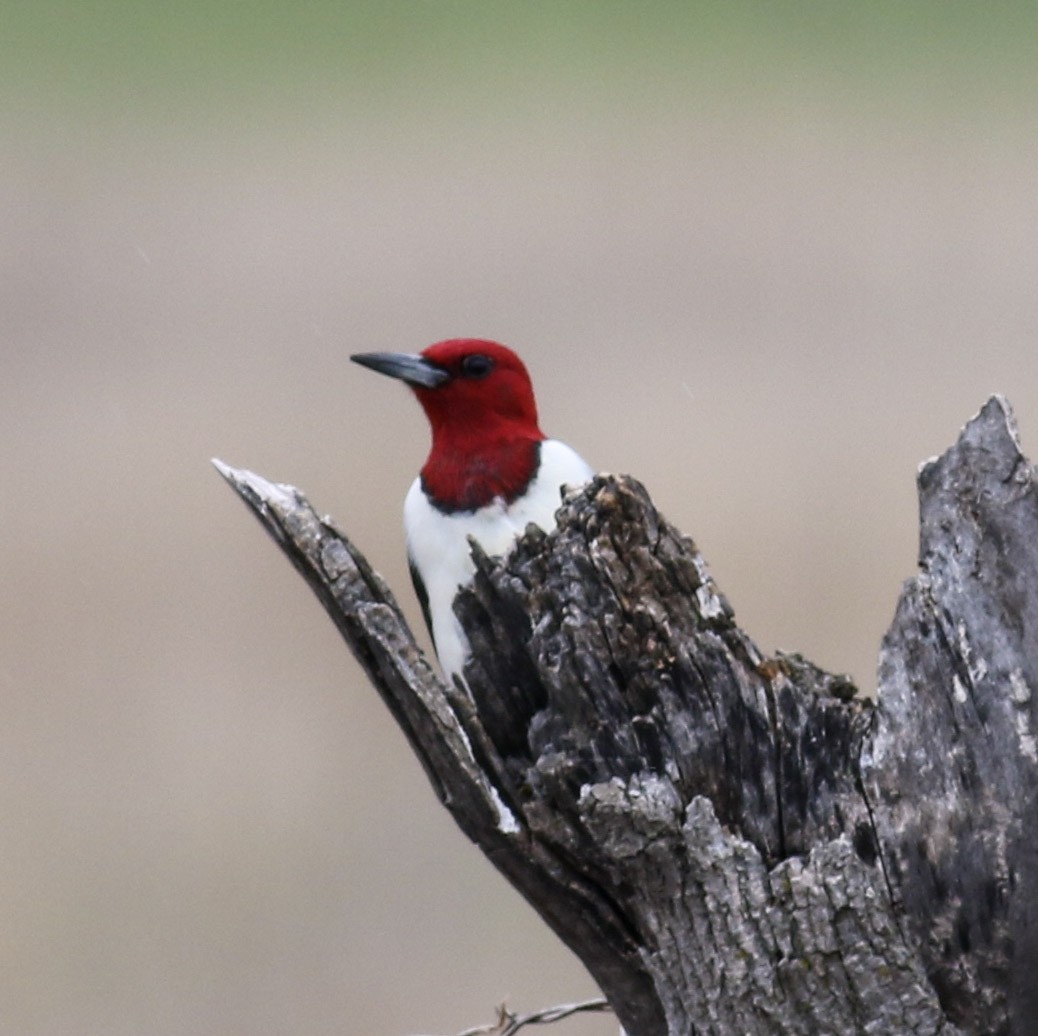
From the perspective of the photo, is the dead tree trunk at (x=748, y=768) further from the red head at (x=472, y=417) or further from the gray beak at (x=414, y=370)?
the gray beak at (x=414, y=370)

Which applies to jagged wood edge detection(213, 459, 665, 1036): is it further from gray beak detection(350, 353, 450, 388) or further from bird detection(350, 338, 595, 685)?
gray beak detection(350, 353, 450, 388)

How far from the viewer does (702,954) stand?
3057 millimetres

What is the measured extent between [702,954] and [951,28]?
1530cm

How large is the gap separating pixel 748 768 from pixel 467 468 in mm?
1915

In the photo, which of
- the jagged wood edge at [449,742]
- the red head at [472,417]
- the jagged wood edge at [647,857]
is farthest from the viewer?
the red head at [472,417]

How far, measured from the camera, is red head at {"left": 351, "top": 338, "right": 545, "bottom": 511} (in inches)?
192

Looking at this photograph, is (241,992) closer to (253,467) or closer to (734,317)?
(253,467)

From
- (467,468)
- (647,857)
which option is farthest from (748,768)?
(467,468)

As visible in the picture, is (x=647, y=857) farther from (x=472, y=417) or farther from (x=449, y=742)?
(x=472, y=417)

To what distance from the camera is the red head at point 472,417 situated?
4879mm

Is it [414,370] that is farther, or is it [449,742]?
[414,370]

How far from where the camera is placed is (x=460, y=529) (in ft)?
15.7

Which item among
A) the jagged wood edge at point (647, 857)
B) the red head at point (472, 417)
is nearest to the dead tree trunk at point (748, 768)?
the jagged wood edge at point (647, 857)

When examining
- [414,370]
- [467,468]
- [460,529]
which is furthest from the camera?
[414,370]
